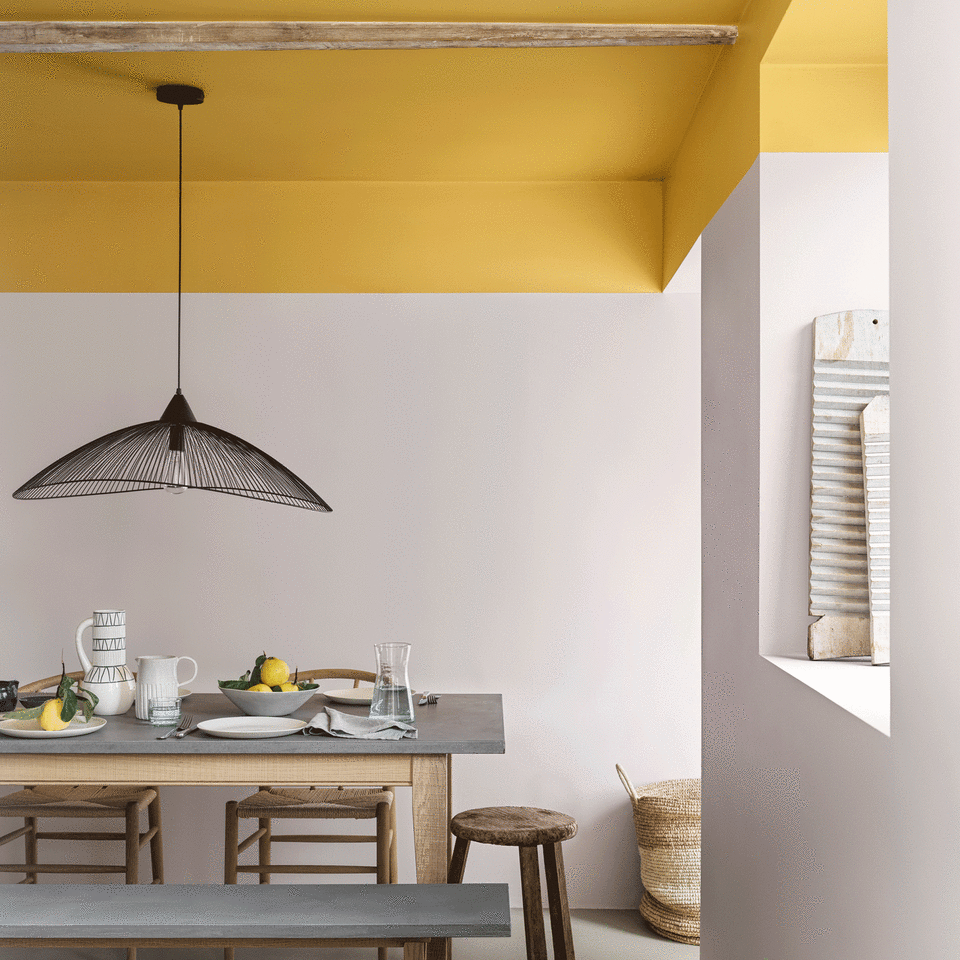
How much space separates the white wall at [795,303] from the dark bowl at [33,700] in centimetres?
Result: 203

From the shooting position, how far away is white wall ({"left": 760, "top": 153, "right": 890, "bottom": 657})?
2.28m

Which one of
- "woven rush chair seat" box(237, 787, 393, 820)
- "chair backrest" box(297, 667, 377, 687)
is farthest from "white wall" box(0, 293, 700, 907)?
"woven rush chair seat" box(237, 787, 393, 820)

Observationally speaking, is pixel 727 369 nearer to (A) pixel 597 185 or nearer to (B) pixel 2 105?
(A) pixel 597 185

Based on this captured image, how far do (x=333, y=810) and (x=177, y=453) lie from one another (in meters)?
1.27

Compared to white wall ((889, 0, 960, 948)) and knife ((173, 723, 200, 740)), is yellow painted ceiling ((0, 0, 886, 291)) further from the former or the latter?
knife ((173, 723, 200, 740))

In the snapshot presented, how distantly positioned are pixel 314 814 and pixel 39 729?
3.20 ft

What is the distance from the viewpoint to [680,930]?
3488 mm

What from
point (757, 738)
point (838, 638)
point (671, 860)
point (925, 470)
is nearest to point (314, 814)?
point (671, 860)

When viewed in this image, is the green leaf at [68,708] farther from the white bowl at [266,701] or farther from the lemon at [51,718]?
the white bowl at [266,701]

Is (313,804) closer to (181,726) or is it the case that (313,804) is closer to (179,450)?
(181,726)

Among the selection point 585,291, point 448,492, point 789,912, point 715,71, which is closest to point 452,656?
point 448,492

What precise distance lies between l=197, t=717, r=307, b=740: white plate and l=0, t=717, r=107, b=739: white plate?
27 cm

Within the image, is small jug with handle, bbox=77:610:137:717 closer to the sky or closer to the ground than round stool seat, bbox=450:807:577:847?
closer to the sky

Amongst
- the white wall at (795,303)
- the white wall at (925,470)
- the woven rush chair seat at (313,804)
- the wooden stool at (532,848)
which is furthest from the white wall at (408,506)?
the white wall at (925,470)
